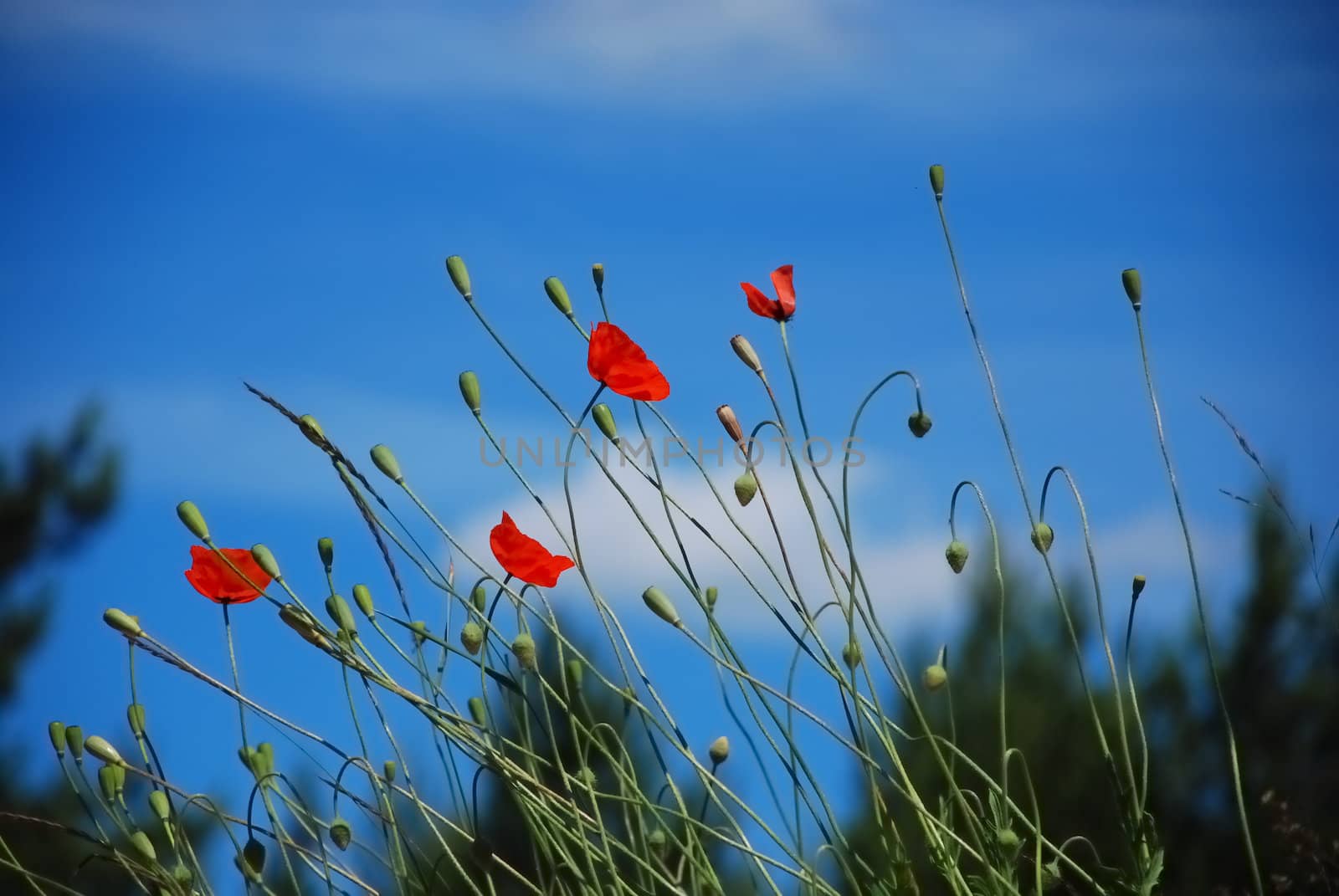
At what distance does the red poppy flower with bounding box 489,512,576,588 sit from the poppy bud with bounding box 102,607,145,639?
0.30m

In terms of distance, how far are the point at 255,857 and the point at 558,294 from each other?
0.57m

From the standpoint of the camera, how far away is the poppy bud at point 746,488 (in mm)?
1159

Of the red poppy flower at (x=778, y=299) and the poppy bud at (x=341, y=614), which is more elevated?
the red poppy flower at (x=778, y=299)

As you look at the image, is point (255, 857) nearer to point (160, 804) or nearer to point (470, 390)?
point (160, 804)

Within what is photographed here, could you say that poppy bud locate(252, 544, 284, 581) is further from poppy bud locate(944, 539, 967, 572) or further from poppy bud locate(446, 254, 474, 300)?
poppy bud locate(944, 539, 967, 572)

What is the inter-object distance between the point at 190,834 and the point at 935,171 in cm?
676

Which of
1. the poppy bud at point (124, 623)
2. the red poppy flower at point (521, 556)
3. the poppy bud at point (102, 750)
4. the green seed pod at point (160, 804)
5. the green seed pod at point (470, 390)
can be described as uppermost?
the green seed pod at point (470, 390)

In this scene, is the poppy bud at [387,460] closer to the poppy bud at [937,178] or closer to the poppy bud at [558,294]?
the poppy bud at [558,294]

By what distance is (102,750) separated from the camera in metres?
1.22

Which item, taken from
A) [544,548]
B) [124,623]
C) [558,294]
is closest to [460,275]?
[558,294]

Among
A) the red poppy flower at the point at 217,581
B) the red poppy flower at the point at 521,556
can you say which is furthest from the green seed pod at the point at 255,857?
the red poppy flower at the point at 521,556

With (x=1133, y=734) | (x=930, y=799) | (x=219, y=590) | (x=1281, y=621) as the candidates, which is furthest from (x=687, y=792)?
(x=1281, y=621)

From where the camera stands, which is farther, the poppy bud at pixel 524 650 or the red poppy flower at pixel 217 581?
the red poppy flower at pixel 217 581

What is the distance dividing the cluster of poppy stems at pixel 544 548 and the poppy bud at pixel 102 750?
157mm
